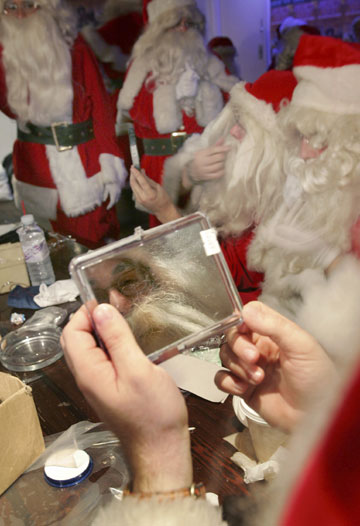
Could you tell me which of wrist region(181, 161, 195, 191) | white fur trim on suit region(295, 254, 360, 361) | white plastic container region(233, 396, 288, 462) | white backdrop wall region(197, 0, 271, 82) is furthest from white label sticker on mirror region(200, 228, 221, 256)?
white backdrop wall region(197, 0, 271, 82)

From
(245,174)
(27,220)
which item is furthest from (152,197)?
(27,220)

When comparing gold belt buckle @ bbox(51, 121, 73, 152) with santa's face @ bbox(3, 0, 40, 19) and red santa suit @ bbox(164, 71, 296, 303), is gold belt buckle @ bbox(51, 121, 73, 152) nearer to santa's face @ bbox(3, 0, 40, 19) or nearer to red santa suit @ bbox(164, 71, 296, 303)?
santa's face @ bbox(3, 0, 40, 19)

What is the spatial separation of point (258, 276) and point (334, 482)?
1.48 metres

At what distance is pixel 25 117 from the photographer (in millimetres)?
2625

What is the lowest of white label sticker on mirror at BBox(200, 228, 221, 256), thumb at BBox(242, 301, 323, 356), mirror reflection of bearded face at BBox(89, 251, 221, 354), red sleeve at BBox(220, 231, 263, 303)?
red sleeve at BBox(220, 231, 263, 303)

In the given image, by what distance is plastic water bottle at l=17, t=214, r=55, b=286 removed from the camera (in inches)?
58.7

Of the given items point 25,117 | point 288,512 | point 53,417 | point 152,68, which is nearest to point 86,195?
point 25,117

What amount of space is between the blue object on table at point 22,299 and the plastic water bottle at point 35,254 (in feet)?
0.29

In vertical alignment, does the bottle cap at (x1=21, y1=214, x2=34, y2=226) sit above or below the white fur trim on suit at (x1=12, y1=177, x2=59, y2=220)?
above

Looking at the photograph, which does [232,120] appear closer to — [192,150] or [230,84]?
[192,150]

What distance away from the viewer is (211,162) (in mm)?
1808

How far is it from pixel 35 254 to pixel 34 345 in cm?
40

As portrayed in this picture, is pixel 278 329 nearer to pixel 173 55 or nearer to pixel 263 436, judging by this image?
pixel 263 436

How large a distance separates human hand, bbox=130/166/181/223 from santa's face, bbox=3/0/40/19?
1408 millimetres
